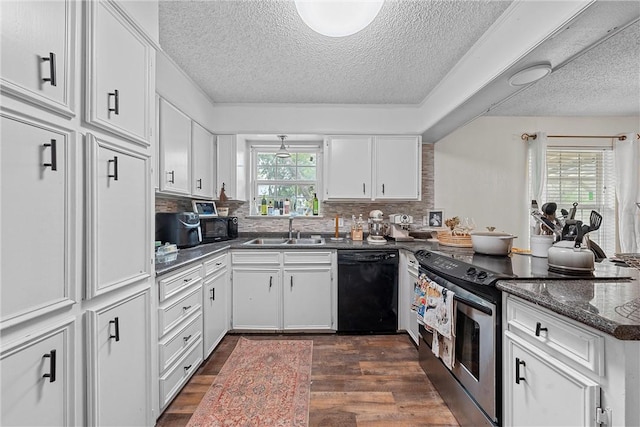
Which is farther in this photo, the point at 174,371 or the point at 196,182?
the point at 196,182

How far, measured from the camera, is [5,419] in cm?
76

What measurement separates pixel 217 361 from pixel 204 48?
2578mm

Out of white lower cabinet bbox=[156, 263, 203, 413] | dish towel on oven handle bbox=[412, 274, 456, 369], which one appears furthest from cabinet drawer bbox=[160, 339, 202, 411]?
dish towel on oven handle bbox=[412, 274, 456, 369]

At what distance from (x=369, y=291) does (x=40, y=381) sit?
2453mm

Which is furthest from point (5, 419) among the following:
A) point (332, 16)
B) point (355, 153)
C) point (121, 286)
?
point (355, 153)

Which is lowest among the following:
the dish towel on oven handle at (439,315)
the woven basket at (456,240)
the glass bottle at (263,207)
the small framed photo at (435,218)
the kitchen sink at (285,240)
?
the dish towel on oven handle at (439,315)

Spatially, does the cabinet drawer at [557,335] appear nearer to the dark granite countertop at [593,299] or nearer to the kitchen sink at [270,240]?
the dark granite countertop at [593,299]

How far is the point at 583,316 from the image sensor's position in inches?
33.2

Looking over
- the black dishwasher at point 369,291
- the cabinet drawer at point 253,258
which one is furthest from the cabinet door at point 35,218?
the black dishwasher at point 369,291

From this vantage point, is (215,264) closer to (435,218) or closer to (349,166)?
(349,166)

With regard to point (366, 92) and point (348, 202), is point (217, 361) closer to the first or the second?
point (348, 202)

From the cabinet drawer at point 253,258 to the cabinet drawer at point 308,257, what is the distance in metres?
0.13

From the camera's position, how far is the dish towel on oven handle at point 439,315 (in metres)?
1.67

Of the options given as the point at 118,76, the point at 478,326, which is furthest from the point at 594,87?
the point at 118,76
